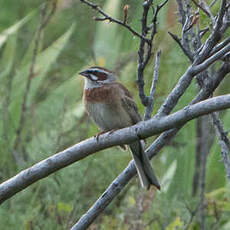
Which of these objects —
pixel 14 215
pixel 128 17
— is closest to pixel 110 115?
pixel 128 17

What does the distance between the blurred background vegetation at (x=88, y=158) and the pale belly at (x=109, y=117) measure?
1.17 feet

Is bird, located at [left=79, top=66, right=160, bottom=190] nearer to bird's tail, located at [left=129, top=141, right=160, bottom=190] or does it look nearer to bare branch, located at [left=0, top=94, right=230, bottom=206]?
bird's tail, located at [left=129, top=141, right=160, bottom=190]

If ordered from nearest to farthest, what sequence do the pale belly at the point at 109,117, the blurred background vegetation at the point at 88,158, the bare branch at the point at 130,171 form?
the bare branch at the point at 130,171
the pale belly at the point at 109,117
the blurred background vegetation at the point at 88,158

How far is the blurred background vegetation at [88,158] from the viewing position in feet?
12.8

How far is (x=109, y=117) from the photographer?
3.20 meters

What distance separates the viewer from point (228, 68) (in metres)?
2.57

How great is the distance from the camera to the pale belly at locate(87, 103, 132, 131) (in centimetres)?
318

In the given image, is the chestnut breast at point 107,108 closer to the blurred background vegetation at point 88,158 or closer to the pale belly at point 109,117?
the pale belly at point 109,117

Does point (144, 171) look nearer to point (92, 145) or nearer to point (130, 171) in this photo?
point (130, 171)

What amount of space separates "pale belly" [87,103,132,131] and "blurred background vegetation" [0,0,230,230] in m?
0.36

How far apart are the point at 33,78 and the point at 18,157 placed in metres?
0.96

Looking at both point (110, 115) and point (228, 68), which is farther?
point (110, 115)

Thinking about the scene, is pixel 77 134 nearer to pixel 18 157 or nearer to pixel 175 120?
pixel 18 157

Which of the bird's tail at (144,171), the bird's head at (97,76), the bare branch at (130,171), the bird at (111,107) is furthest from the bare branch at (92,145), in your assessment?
the bird's head at (97,76)
